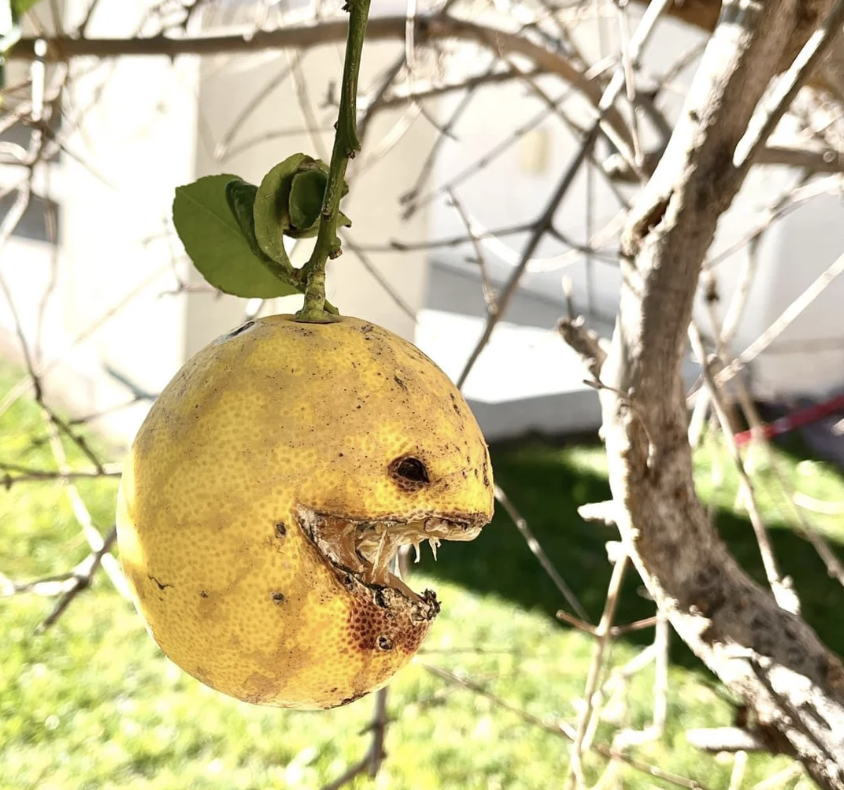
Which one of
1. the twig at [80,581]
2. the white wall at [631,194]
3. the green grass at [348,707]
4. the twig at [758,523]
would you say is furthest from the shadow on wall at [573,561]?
the twig at [80,581]

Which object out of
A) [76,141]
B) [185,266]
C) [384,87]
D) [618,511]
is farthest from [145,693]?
[76,141]

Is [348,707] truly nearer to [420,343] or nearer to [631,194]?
[420,343]

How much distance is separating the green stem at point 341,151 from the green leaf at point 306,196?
0.12 ft

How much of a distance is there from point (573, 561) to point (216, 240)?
106 inches

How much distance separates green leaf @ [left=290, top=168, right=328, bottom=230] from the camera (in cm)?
A: 61

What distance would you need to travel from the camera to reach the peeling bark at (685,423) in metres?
0.68

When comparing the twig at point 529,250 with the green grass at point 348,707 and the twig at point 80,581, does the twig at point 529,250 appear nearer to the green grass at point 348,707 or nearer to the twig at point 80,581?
the twig at point 80,581

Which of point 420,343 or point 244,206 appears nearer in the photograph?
point 244,206

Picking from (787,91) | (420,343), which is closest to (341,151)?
(787,91)

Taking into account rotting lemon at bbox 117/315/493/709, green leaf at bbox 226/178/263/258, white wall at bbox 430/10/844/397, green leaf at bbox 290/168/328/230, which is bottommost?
white wall at bbox 430/10/844/397

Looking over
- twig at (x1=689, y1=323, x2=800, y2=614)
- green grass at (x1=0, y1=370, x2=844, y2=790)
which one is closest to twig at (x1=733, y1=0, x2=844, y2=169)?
twig at (x1=689, y1=323, x2=800, y2=614)

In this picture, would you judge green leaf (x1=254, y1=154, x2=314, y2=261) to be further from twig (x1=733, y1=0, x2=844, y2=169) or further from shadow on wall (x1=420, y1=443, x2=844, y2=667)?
shadow on wall (x1=420, y1=443, x2=844, y2=667)

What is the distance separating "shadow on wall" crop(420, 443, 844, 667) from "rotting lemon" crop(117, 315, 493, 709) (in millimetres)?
2321

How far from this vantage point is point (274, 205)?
610mm
